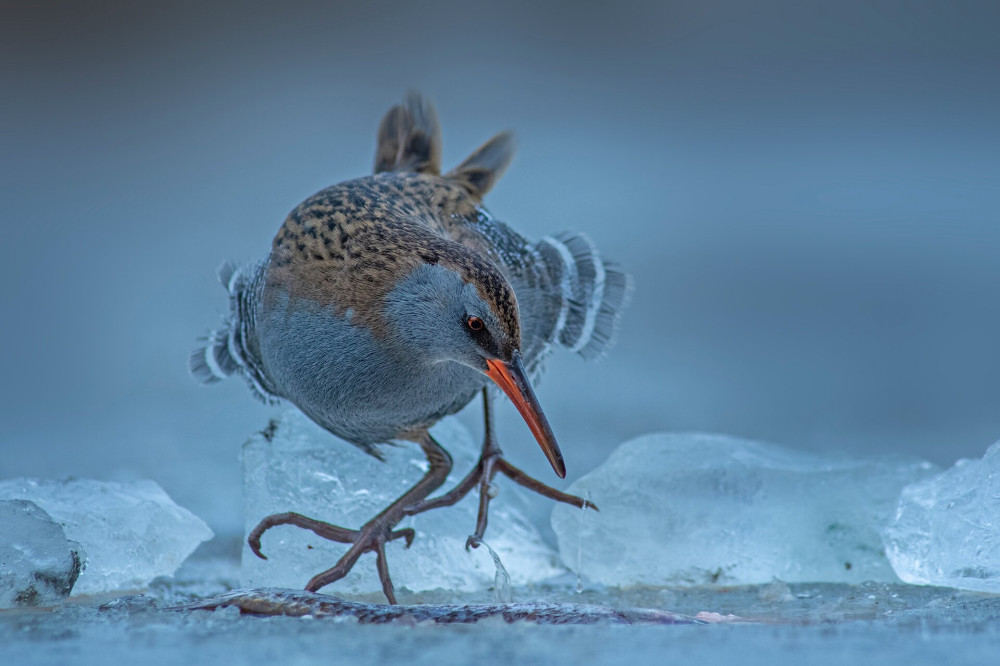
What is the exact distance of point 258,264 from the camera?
223 centimetres

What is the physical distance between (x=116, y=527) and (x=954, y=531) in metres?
1.55

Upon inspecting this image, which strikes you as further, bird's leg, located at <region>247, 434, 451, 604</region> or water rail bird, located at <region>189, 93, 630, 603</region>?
bird's leg, located at <region>247, 434, 451, 604</region>

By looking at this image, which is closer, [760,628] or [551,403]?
[760,628]

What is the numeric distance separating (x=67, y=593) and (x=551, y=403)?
1.43 m

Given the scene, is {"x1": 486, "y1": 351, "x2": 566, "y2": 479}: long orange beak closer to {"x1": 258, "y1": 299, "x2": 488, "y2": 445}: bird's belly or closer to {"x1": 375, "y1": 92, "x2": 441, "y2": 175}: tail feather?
{"x1": 258, "y1": 299, "x2": 488, "y2": 445}: bird's belly

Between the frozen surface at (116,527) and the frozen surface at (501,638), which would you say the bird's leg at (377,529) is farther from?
the frozen surface at (501,638)

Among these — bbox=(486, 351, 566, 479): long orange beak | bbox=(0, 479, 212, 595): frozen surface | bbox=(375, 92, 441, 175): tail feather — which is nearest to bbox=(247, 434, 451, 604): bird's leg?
bbox=(0, 479, 212, 595): frozen surface

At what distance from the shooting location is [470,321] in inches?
68.7

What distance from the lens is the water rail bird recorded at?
178cm

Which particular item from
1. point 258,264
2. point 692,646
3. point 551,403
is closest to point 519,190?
point 551,403

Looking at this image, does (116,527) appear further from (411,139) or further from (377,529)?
(411,139)

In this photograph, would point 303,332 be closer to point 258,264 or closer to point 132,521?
point 258,264

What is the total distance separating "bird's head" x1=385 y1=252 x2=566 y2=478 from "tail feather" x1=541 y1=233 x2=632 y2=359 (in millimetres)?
625

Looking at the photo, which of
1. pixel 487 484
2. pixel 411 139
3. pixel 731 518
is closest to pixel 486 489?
pixel 487 484
